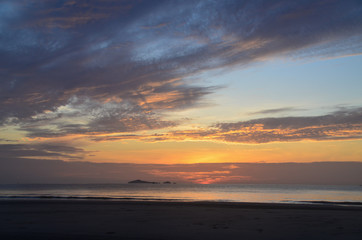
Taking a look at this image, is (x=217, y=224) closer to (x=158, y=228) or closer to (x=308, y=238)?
(x=158, y=228)

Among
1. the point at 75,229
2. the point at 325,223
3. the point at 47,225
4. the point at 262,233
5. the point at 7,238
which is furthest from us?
the point at 325,223

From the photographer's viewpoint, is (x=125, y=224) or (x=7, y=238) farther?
(x=125, y=224)

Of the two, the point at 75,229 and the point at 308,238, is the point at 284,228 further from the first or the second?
the point at 75,229

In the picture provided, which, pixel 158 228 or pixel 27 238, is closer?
pixel 27 238

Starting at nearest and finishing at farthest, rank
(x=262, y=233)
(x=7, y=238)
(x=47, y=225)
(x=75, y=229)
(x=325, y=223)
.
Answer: (x=7, y=238)
(x=262, y=233)
(x=75, y=229)
(x=47, y=225)
(x=325, y=223)

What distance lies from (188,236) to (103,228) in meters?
5.09

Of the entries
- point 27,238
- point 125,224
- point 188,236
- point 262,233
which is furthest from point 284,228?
point 27,238

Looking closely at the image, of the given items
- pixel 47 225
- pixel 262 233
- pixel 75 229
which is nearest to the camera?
pixel 262 233

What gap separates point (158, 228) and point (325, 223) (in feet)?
33.9

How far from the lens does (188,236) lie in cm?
1359

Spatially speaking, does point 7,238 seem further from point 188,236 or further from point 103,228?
point 188,236

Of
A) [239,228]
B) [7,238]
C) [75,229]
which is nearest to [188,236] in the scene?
[239,228]

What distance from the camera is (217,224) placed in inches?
674

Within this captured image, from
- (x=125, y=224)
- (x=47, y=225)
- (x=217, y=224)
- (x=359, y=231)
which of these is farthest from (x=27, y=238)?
(x=359, y=231)
